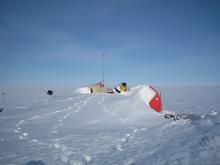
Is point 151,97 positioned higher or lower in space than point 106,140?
higher

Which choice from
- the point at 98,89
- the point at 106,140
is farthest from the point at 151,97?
the point at 106,140

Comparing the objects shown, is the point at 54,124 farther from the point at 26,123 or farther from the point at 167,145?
the point at 167,145

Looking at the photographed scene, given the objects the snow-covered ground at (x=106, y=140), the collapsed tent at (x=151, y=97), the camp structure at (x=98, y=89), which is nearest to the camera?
the snow-covered ground at (x=106, y=140)

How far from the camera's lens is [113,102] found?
325 inches

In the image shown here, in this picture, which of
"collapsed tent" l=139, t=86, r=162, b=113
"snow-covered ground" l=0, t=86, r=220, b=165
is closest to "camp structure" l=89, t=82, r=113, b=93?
"collapsed tent" l=139, t=86, r=162, b=113

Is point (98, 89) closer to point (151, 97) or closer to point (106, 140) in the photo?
point (151, 97)

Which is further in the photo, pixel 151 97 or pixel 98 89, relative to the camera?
pixel 98 89

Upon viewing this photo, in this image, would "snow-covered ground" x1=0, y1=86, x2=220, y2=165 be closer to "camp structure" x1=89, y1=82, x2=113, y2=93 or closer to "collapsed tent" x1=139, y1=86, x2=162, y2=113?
"collapsed tent" x1=139, y1=86, x2=162, y2=113

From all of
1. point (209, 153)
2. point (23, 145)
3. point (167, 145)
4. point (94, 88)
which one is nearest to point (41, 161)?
point (23, 145)

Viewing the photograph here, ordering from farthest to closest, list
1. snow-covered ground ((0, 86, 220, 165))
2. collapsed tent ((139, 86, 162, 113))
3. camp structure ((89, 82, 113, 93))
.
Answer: camp structure ((89, 82, 113, 93)) → collapsed tent ((139, 86, 162, 113)) → snow-covered ground ((0, 86, 220, 165))

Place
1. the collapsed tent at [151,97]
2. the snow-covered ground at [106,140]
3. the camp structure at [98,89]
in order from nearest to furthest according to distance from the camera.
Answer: the snow-covered ground at [106,140], the collapsed tent at [151,97], the camp structure at [98,89]

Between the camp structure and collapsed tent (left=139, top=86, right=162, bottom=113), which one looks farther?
the camp structure

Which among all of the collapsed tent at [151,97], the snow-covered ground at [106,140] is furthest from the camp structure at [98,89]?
the snow-covered ground at [106,140]

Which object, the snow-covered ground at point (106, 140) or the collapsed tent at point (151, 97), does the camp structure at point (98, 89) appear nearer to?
the collapsed tent at point (151, 97)
